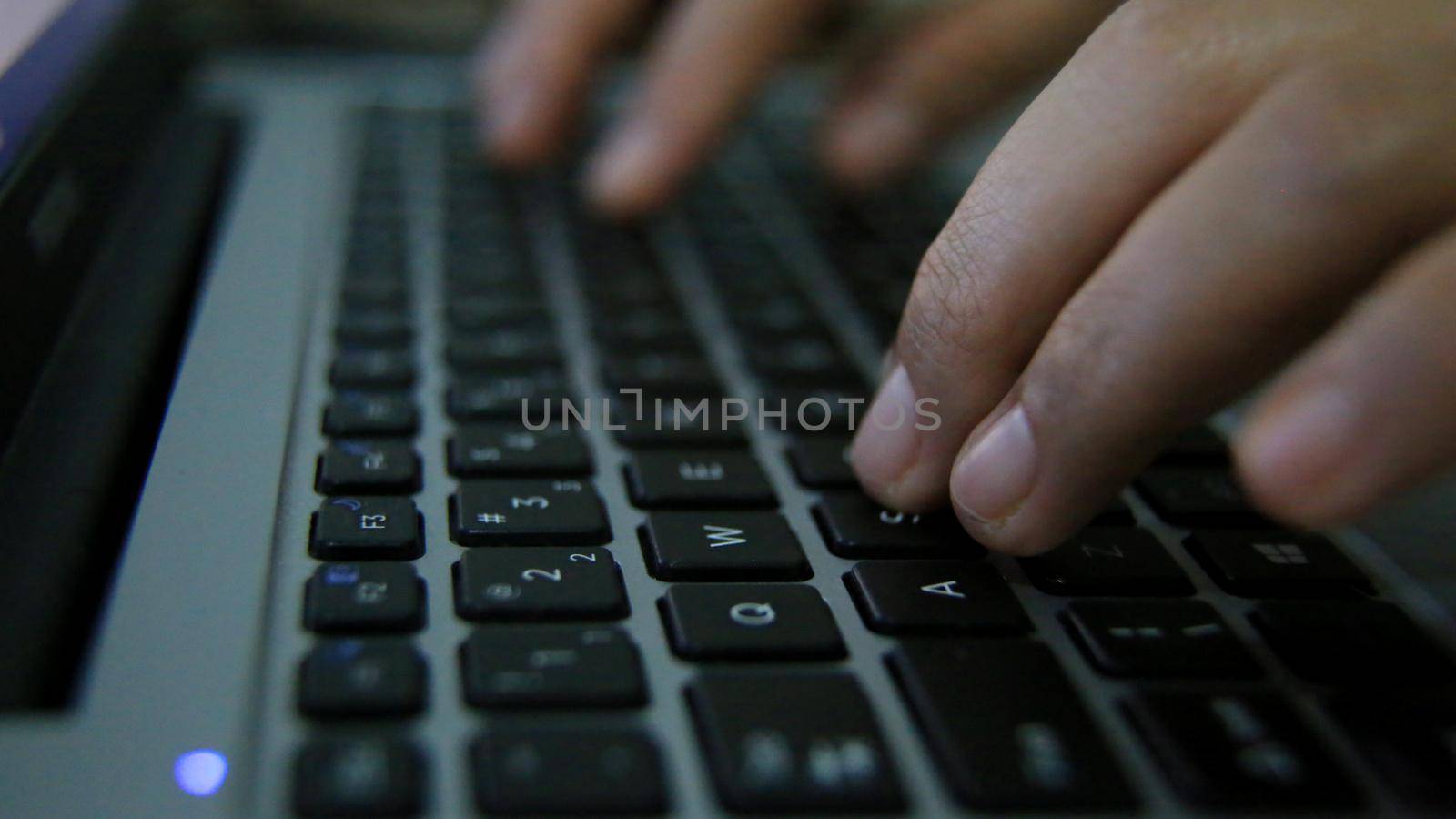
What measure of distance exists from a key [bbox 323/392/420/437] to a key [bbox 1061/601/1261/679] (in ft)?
0.65

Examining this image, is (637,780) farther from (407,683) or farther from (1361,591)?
(1361,591)

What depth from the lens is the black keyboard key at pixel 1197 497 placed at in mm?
338

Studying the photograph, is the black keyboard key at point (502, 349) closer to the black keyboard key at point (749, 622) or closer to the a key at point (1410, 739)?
the black keyboard key at point (749, 622)

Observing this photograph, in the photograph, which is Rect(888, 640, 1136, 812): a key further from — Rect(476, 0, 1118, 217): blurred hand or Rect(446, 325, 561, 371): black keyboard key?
Rect(476, 0, 1118, 217): blurred hand

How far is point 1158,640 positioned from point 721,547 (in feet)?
0.35

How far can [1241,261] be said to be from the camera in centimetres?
25

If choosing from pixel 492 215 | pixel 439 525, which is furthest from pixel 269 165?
pixel 439 525

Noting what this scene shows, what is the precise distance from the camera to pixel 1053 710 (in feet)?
0.84

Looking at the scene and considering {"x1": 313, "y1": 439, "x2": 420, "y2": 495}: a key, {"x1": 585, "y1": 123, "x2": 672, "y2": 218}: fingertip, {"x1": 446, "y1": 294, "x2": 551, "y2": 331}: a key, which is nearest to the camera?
{"x1": 313, "y1": 439, "x2": 420, "y2": 495}: a key

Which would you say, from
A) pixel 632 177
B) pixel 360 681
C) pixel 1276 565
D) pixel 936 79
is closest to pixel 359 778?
pixel 360 681

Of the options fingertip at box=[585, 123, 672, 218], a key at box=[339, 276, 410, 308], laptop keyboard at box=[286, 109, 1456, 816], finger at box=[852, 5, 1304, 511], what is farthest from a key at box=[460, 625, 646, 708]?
fingertip at box=[585, 123, 672, 218]

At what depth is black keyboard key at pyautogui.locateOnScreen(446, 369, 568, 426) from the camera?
1.23ft

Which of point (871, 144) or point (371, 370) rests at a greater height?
point (871, 144)

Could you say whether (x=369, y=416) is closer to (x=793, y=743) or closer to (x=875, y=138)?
(x=793, y=743)
